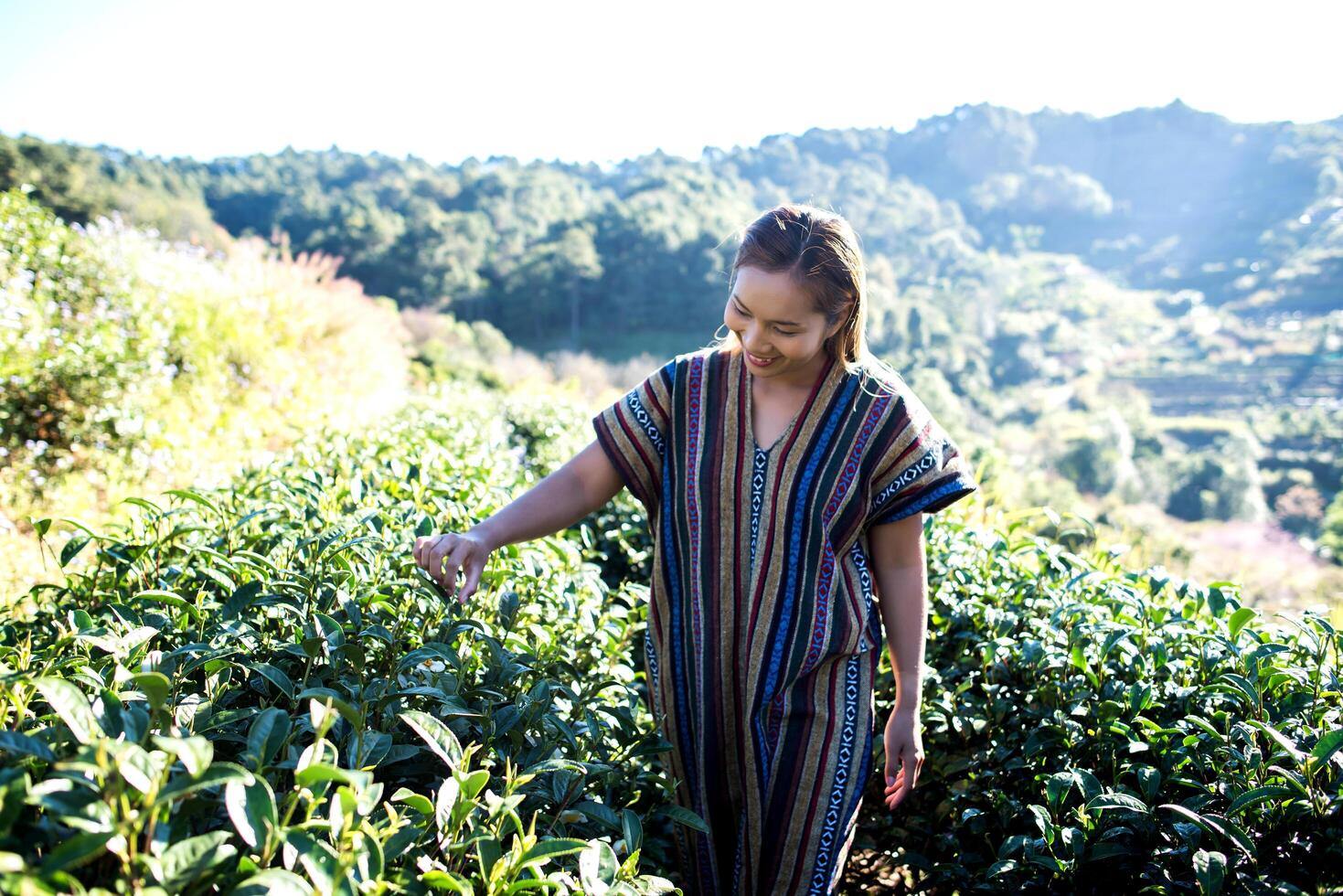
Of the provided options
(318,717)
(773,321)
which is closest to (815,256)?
(773,321)

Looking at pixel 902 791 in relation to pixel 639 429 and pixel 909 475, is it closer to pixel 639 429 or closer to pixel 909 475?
pixel 909 475

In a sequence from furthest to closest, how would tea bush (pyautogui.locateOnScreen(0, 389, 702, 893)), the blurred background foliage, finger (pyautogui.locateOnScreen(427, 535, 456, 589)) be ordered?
the blurred background foliage
finger (pyautogui.locateOnScreen(427, 535, 456, 589))
tea bush (pyautogui.locateOnScreen(0, 389, 702, 893))

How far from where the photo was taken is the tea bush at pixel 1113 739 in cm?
118

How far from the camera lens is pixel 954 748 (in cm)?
183

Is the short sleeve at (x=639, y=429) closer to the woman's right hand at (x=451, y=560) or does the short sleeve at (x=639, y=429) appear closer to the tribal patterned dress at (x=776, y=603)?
the tribal patterned dress at (x=776, y=603)

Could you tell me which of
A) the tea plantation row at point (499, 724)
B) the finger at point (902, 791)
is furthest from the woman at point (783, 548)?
the tea plantation row at point (499, 724)

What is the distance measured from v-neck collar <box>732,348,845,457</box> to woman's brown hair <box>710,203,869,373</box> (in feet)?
0.10

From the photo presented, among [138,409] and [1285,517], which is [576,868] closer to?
[138,409]

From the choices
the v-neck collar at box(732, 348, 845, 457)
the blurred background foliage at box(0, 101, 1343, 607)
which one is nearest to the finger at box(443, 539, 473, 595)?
the v-neck collar at box(732, 348, 845, 457)

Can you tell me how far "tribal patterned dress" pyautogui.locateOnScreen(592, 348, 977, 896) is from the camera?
1.50 metres

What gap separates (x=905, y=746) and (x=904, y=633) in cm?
20

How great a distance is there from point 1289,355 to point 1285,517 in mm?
19158

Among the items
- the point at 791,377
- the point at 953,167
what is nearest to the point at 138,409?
the point at 791,377

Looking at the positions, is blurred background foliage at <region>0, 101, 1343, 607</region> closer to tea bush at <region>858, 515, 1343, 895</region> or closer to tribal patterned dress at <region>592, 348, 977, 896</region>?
tribal patterned dress at <region>592, 348, 977, 896</region>
